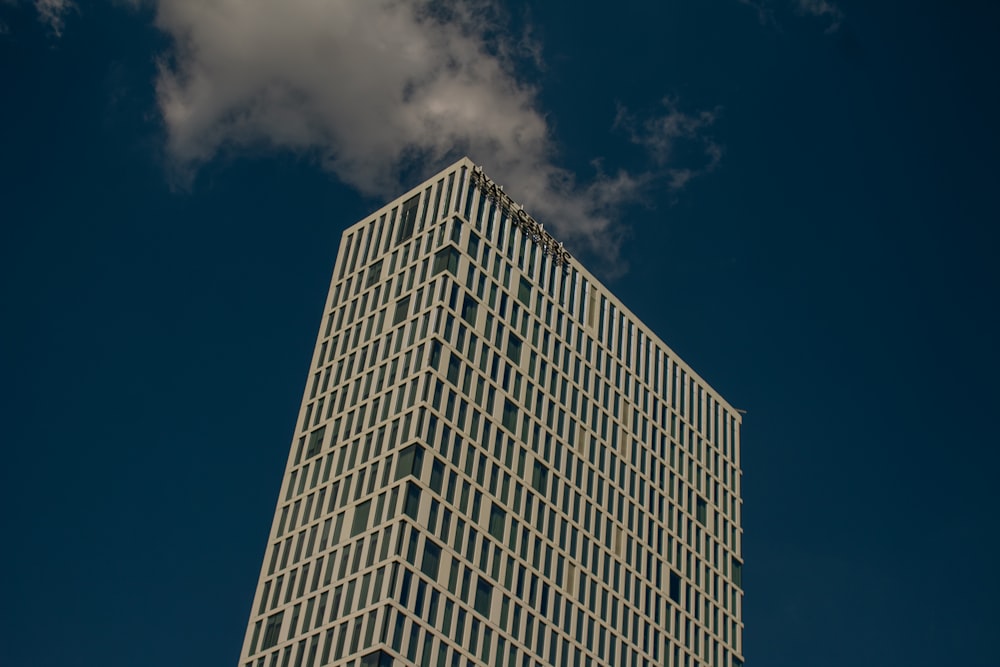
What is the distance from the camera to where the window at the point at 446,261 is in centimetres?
12348

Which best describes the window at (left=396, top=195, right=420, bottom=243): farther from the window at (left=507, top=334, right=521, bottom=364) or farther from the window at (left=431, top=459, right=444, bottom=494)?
the window at (left=431, top=459, right=444, bottom=494)

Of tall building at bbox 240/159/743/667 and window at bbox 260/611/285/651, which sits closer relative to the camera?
tall building at bbox 240/159/743/667

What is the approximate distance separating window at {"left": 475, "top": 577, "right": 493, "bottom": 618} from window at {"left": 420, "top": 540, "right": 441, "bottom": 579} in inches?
200

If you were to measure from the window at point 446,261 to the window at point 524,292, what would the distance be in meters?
10.0

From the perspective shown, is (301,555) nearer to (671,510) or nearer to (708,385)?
(671,510)

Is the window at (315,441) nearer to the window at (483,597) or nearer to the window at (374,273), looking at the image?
the window at (374,273)

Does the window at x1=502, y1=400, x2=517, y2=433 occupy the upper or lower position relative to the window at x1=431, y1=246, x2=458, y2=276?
lower

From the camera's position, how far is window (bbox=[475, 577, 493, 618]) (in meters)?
109

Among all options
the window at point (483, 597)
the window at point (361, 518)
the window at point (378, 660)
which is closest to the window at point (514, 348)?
the window at point (361, 518)

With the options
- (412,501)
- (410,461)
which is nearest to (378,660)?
(412,501)

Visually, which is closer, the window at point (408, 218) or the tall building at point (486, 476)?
the tall building at point (486, 476)

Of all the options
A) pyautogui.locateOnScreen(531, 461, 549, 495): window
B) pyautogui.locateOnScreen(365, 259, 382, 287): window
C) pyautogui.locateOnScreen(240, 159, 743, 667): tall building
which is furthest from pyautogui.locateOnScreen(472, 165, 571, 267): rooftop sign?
pyautogui.locateOnScreen(531, 461, 549, 495): window

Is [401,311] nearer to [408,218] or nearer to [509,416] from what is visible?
[408,218]

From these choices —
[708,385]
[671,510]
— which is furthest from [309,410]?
[708,385]
